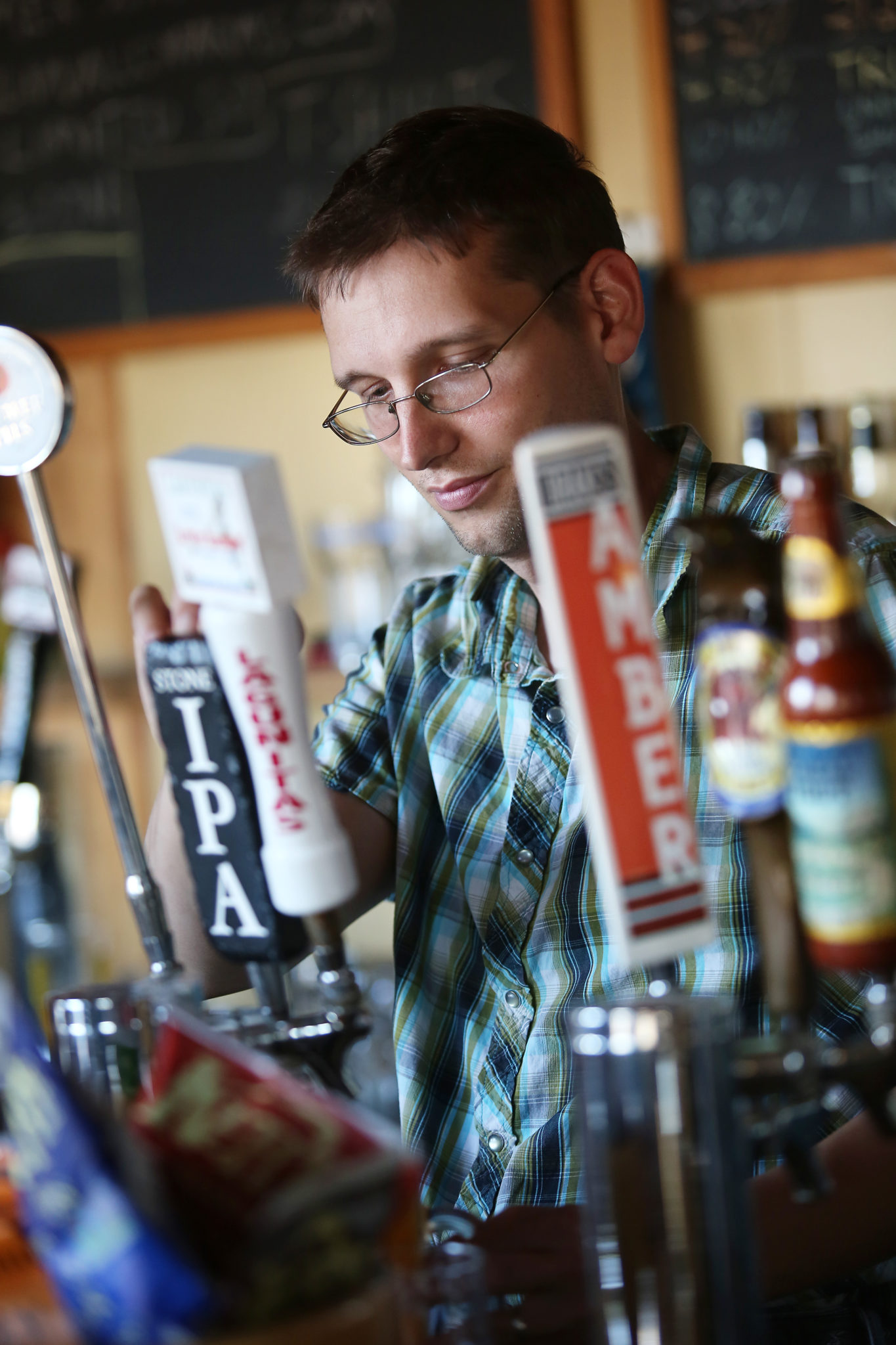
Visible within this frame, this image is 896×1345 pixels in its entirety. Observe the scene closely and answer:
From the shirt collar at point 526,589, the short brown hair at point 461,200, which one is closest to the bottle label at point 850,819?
the shirt collar at point 526,589

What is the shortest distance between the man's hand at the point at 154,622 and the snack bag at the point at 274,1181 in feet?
0.68

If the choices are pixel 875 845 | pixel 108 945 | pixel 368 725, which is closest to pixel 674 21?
pixel 368 725

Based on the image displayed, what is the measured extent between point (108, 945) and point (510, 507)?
1.92 m

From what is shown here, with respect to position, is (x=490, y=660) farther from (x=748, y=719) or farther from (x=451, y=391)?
(x=748, y=719)

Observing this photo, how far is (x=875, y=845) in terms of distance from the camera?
0.47m

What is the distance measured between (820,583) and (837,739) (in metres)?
0.05

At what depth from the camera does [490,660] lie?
1162 mm

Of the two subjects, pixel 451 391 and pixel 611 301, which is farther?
pixel 611 301

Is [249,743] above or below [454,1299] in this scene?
above

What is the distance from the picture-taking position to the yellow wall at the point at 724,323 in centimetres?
233

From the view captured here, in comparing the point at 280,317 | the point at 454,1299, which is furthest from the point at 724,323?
the point at 454,1299

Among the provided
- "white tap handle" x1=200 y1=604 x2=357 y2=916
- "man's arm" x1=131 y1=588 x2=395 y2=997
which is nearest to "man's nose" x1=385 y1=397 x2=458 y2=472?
"man's arm" x1=131 y1=588 x2=395 y2=997

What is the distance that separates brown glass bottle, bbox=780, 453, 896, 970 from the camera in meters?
0.47

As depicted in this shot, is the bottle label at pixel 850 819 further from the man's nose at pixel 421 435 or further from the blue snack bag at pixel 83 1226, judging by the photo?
the man's nose at pixel 421 435
